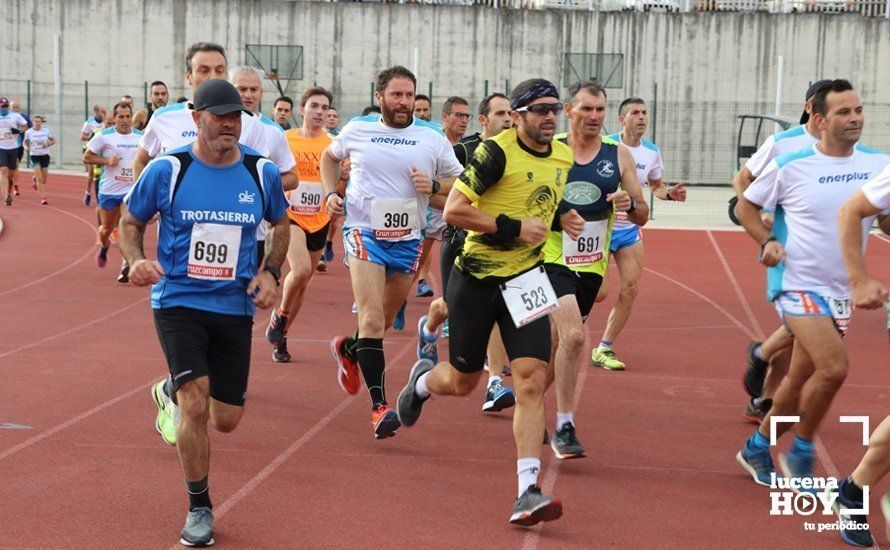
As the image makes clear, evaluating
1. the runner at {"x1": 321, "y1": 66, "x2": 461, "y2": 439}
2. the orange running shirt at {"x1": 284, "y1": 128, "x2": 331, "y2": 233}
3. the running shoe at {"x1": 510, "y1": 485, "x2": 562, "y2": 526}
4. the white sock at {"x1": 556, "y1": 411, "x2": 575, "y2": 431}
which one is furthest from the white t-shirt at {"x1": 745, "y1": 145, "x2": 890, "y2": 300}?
the orange running shirt at {"x1": 284, "y1": 128, "x2": 331, "y2": 233}

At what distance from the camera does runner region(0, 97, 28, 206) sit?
2548 cm

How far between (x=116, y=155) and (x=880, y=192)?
1218 cm

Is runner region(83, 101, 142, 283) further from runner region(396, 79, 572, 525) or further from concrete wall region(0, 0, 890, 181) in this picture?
concrete wall region(0, 0, 890, 181)

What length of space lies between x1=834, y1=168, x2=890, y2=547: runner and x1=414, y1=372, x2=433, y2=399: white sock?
7.78ft

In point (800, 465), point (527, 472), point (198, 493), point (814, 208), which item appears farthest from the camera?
point (814, 208)

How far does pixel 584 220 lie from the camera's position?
7164mm

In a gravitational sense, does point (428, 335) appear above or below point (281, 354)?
above

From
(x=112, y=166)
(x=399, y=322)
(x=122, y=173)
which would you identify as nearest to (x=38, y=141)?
(x=112, y=166)

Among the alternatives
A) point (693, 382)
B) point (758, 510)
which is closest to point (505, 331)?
point (758, 510)

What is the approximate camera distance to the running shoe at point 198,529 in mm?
5215

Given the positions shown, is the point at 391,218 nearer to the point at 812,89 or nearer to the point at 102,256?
the point at 812,89

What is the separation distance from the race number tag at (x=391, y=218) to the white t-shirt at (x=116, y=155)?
27.5 ft

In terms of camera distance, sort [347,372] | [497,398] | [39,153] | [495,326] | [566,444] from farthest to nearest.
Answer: [39,153]
[495,326]
[497,398]
[347,372]
[566,444]

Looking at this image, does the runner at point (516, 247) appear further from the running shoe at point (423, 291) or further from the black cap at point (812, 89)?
the running shoe at point (423, 291)
